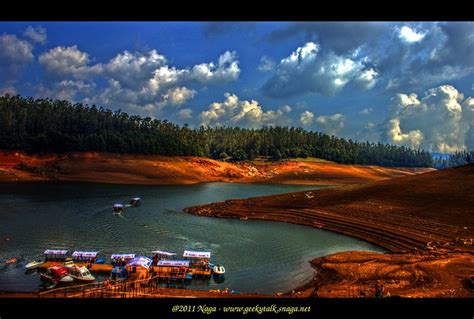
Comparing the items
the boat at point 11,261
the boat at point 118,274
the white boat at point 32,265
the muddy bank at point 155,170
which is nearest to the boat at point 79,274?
the boat at point 118,274

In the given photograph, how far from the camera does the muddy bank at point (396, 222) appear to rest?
3078 cm

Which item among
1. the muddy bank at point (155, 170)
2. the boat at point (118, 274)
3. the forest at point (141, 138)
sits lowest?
the boat at point (118, 274)

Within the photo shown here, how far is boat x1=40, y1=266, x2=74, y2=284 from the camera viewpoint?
29.8 metres

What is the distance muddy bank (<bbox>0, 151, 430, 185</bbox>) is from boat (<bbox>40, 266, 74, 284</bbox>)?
72.3 meters

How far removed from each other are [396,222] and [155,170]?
7317 cm

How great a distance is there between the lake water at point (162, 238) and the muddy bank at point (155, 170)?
1237 inches

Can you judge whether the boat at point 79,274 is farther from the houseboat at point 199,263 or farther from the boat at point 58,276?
the houseboat at point 199,263

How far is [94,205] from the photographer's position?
6506 centimetres

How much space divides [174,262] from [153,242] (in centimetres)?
1059

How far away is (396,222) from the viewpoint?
51531 millimetres

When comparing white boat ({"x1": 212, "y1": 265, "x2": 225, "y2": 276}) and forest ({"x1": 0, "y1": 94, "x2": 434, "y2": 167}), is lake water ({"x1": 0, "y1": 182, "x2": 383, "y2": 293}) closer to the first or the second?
white boat ({"x1": 212, "y1": 265, "x2": 225, "y2": 276})

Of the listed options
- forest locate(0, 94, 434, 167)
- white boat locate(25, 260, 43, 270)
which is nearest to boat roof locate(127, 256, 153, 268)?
white boat locate(25, 260, 43, 270)

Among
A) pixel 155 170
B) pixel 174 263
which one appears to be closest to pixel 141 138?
pixel 155 170

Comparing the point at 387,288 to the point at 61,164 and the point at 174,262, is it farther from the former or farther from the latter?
the point at 61,164
